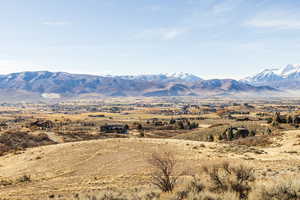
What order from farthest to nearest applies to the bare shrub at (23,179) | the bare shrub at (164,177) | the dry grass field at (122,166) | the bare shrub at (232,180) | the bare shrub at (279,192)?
the bare shrub at (23,179) → the dry grass field at (122,166) → the bare shrub at (164,177) → the bare shrub at (232,180) → the bare shrub at (279,192)

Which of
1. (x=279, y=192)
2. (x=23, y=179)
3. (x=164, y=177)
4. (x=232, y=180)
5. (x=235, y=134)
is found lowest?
(x=235, y=134)

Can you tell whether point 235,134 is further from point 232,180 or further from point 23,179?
point 232,180

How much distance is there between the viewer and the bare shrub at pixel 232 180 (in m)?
14.3

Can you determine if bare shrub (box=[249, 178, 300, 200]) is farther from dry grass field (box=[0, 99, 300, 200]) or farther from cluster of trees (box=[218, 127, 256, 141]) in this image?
cluster of trees (box=[218, 127, 256, 141])

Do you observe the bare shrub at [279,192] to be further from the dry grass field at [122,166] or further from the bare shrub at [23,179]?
the bare shrub at [23,179]

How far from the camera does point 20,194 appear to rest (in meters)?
20.6

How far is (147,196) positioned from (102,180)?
427 inches

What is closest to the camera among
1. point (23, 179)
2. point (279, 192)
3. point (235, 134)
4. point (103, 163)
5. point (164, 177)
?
point (279, 192)

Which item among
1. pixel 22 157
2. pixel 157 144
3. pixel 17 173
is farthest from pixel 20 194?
pixel 157 144

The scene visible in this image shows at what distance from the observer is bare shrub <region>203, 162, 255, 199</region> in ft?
46.8

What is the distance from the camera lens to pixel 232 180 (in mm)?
14891

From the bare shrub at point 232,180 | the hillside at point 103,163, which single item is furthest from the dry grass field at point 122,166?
the bare shrub at point 232,180

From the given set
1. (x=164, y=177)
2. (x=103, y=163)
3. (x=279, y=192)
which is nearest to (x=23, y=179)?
(x=103, y=163)

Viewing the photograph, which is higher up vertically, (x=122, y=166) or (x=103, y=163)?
(x=122, y=166)
